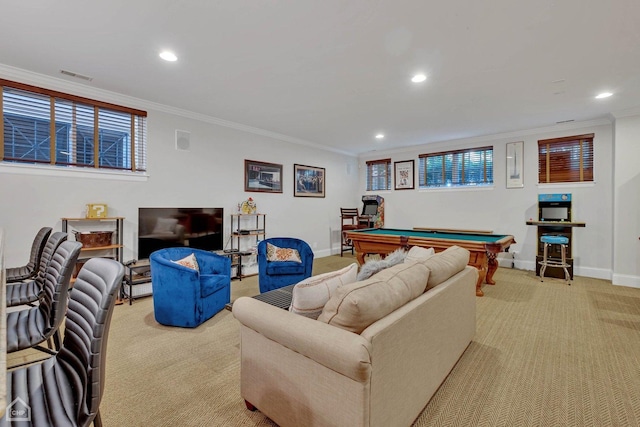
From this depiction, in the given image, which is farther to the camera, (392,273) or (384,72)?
(384,72)

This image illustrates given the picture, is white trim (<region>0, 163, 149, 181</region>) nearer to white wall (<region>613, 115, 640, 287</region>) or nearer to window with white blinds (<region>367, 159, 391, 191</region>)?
window with white blinds (<region>367, 159, 391, 191</region>)

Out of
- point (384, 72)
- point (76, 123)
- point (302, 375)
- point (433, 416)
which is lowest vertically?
point (433, 416)

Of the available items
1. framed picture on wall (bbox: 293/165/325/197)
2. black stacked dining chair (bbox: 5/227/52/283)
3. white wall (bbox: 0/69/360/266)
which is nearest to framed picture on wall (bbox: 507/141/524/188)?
white wall (bbox: 0/69/360/266)

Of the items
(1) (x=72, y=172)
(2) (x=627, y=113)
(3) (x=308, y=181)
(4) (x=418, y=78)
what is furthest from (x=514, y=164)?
(1) (x=72, y=172)

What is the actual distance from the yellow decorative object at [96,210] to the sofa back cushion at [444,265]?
3.81 metres

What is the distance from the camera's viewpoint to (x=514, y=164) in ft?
18.5

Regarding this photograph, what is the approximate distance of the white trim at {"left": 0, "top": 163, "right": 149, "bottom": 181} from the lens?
127 inches

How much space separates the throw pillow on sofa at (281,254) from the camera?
4.04m

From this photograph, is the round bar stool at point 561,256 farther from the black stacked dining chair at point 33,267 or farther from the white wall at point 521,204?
the black stacked dining chair at point 33,267

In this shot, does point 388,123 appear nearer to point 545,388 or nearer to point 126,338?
point 545,388

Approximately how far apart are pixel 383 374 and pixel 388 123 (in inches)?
178

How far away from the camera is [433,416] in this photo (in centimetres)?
176

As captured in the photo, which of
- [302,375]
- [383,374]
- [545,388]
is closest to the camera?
[383,374]

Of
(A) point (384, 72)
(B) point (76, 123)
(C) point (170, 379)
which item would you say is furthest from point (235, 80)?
(C) point (170, 379)
